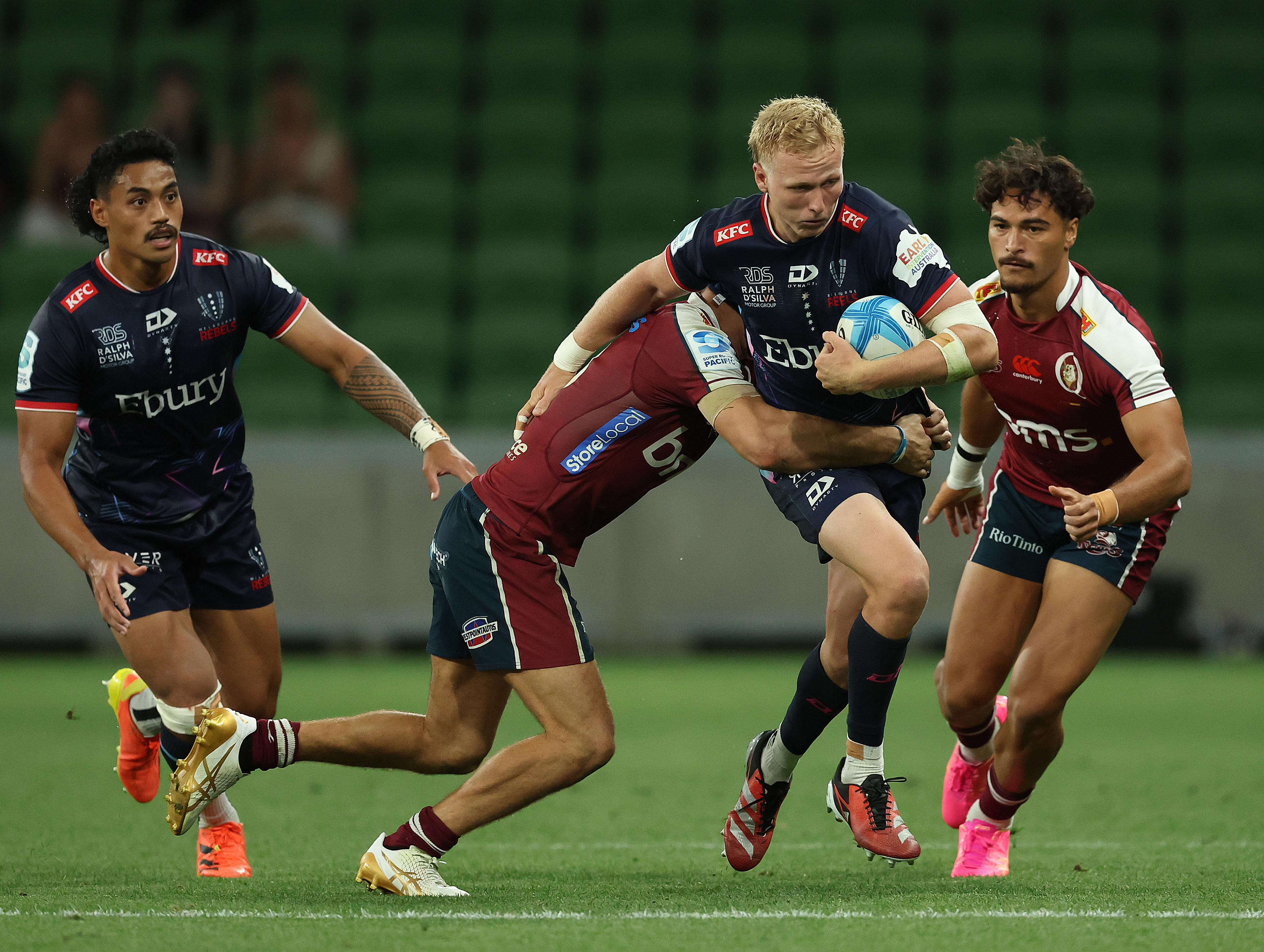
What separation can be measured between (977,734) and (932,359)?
2.00 m

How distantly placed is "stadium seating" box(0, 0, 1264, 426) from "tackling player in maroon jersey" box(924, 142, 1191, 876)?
7.63 meters

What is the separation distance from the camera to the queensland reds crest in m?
5.25

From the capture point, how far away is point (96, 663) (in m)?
11.9

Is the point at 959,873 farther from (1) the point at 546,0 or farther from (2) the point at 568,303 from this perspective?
(1) the point at 546,0

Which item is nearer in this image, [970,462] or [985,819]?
[985,819]

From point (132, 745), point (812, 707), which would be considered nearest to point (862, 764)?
point (812, 707)

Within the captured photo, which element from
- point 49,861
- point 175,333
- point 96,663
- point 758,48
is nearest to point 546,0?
point 758,48

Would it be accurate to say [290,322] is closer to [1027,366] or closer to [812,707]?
[812,707]

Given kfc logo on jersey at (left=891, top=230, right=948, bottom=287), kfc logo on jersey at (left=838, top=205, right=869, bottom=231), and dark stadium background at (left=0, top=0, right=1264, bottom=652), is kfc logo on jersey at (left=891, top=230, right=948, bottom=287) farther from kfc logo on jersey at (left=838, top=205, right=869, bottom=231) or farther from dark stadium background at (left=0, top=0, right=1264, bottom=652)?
dark stadium background at (left=0, top=0, right=1264, bottom=652)

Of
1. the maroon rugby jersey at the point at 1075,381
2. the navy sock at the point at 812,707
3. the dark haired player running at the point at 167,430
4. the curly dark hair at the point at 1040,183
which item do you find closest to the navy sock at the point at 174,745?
the dark haired player running at the point at 167,430

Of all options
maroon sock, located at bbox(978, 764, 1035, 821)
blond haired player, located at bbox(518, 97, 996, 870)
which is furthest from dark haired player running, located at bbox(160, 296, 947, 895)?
maroon sock, located at bbox(978, 764, 1035, 821)

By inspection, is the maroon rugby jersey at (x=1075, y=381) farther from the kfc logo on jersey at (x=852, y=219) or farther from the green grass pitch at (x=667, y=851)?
the green grass pitch at (x=667, y=851)

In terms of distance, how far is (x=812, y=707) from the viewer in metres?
5.26

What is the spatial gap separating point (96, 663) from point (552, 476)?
26.5 feet
